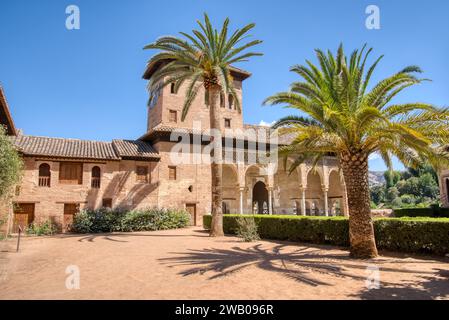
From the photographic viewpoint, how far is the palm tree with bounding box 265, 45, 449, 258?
864 centimetres

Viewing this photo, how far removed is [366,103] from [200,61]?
954cm

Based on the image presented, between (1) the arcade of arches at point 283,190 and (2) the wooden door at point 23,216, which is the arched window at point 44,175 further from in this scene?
(1) the arcade of arches at point 283,190

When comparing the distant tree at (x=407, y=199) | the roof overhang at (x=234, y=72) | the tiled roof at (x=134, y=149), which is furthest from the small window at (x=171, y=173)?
the distant tree at (x=407, y=199)

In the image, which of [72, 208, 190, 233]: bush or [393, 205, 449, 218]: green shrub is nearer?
[72, 208, 190, 233]: bush

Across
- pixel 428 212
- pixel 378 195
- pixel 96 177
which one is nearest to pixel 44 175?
pixel 96 177

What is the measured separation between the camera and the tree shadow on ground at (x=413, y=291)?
213 inches

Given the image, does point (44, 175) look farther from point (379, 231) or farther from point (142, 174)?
point (379, 231)

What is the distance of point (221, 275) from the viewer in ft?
23.3

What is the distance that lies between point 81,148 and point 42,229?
Answer: 564 cm

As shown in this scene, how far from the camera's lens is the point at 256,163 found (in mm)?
26141

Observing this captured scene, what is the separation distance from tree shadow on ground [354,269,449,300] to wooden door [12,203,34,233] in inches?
759

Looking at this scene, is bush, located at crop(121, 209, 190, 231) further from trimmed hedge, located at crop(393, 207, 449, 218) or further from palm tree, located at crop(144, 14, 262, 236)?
trimmed hedge, located at crop(393, 207, 449, 218)

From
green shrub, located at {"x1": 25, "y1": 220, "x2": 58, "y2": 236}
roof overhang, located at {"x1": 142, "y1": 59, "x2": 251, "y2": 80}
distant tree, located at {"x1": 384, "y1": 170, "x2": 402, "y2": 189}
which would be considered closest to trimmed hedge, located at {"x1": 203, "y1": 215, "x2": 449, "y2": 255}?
distant tree, located at {"x1": 384, "y1": 170, "x2": 402, "y2": 189}
